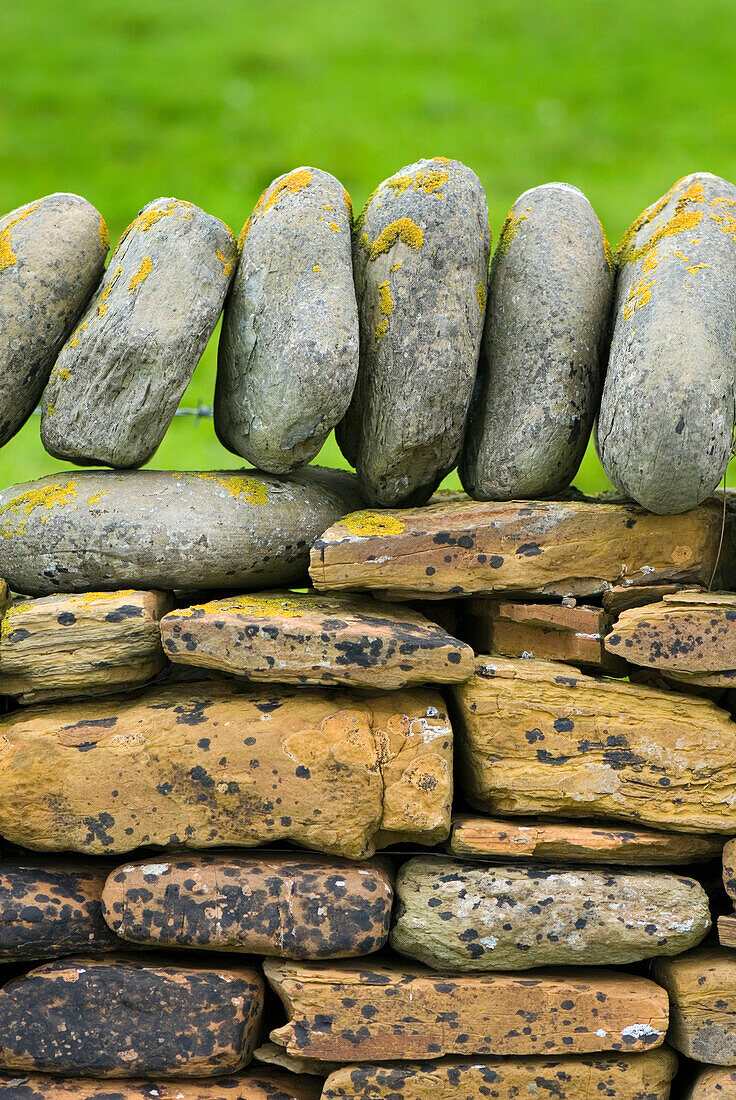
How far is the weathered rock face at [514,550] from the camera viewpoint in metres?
3.55

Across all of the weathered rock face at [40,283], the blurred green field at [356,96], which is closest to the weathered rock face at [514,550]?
the weathered rock face at [40,283]

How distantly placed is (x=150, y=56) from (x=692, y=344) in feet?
44.8

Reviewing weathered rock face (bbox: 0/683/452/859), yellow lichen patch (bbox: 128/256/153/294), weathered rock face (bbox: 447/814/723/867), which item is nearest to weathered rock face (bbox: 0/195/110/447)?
yellow lichen patch (bbox: 128/256/153/294)

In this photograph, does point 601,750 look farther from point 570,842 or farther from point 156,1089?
point 156,1089

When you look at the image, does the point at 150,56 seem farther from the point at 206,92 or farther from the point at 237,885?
the point at 237,885

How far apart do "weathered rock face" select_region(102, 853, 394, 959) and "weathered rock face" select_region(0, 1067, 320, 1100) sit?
0.47 metres

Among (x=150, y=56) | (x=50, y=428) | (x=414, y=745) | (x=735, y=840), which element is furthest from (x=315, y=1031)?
(x=150, y=56)

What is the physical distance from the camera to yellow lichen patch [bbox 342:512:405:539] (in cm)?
358

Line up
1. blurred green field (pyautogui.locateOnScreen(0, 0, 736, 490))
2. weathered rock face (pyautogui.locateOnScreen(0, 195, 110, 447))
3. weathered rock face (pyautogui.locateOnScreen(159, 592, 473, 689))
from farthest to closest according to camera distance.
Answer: blurred green field (pyautogui.locateOnScreen(0, 0, 736, 490))
weathered rock face (pyautogui.locateOnScreen(0, 195, 110, 447))
weathered rock face (pyautogui.locateOnScreen(159, 592, 473, 689))

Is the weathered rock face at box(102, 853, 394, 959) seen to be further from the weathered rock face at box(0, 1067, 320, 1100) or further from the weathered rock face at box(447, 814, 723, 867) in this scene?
the weathered rock face at box(0, 1067, 320, 1100)

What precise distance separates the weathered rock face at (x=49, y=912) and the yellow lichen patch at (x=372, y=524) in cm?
152

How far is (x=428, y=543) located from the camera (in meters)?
3.55

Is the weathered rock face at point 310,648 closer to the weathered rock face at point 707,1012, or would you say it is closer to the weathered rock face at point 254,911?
the weathered rock face at point 254,911

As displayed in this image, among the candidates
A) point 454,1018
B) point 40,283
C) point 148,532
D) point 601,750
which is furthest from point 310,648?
point 40,283
